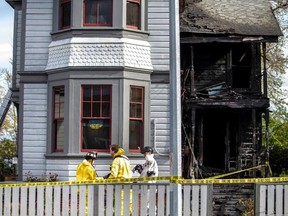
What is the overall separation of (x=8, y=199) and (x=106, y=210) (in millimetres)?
1895

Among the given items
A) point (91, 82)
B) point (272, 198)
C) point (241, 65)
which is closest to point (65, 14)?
point (91, 82)

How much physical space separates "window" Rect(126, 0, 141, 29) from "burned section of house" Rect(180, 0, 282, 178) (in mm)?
2389

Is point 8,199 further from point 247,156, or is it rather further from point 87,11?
point 247,156

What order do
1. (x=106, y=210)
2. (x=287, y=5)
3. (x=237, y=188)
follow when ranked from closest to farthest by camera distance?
1. (x=106, y=210)
2. (x=237, y=188)
3. (x=287, y=5)

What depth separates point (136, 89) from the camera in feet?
61.0

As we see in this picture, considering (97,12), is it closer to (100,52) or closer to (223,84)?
(100,52)

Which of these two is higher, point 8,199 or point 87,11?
point 87,11

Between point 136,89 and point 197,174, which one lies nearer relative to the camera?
point 136,89

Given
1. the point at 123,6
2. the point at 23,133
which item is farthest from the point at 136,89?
the point at 23,133

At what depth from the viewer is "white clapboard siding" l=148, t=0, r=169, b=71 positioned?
61.7ft

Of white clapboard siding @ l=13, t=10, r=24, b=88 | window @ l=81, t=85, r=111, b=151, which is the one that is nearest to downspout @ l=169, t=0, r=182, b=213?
window @ l=81, t=85, r=111, b=151

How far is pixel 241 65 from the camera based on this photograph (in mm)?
22766

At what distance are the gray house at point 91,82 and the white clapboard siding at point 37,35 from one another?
1.2 inches

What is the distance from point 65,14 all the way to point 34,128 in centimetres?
345
